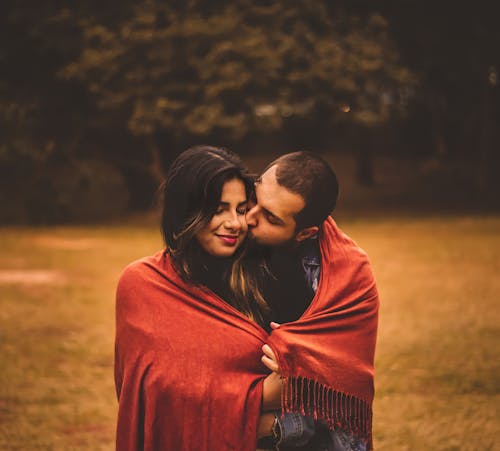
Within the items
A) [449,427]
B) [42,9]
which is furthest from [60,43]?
[449,427]

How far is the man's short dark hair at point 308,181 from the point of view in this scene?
2.50 metres

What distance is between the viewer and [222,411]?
8.16ft

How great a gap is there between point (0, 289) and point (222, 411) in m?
9.11

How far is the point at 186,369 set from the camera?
2.50 m

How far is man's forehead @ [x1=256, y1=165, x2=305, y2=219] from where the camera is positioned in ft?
8.27

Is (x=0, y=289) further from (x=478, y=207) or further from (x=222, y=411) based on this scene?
(x=478, y=207)

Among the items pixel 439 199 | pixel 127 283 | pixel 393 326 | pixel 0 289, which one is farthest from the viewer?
pixel 439 199

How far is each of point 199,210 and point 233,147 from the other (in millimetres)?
22354

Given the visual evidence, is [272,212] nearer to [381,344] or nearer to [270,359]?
[270,359]

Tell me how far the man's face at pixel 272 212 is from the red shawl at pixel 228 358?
6.4 inches

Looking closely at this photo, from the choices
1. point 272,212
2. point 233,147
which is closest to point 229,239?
point 272,212

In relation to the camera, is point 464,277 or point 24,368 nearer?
point 24,368

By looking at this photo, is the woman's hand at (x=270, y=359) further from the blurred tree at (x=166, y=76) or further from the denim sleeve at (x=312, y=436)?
the blurred tree at (x=166, y=76)

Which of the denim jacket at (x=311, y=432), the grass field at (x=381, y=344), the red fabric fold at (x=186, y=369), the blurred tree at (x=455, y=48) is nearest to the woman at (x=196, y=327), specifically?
the red fabric fold at (x=186, y=369)
